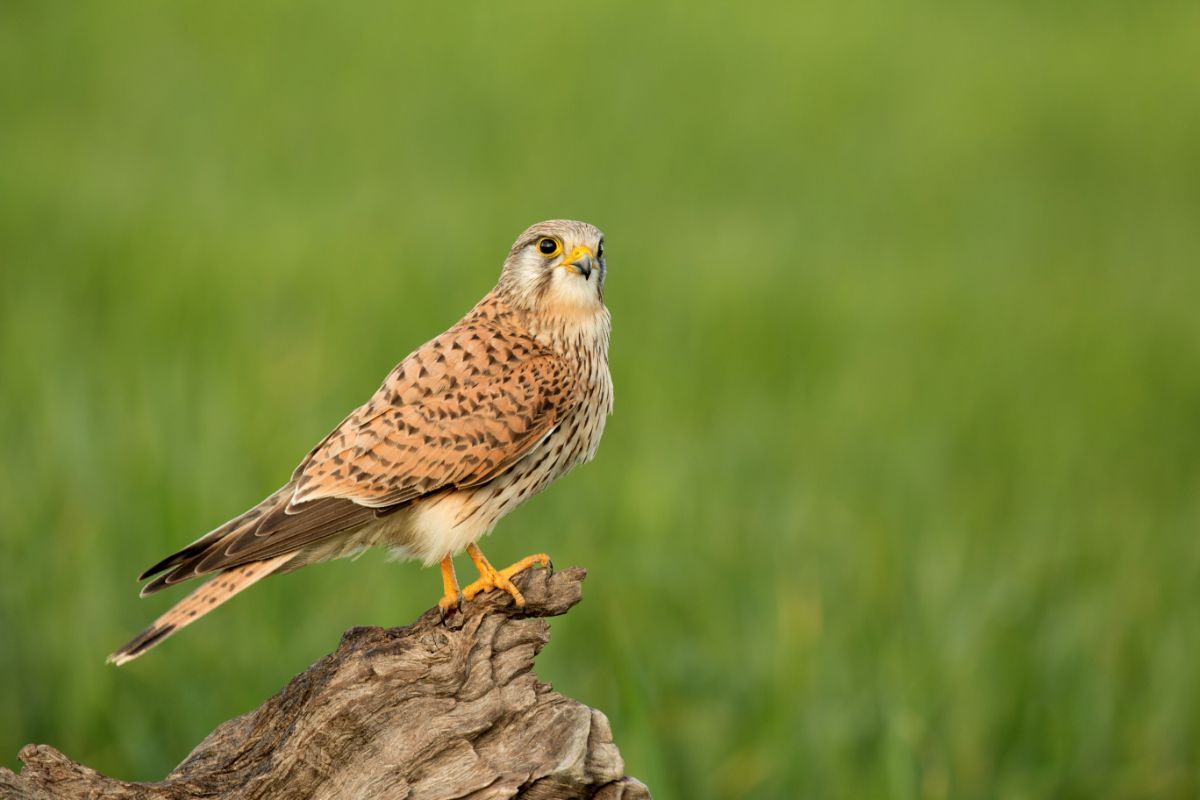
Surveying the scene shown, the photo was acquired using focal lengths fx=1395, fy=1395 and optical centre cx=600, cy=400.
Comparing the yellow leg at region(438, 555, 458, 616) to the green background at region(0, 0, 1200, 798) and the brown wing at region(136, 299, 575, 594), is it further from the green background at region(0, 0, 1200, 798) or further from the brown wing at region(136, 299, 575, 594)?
the green background at region(0, 0, 1200, 798)

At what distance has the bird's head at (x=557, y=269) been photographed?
400 cm

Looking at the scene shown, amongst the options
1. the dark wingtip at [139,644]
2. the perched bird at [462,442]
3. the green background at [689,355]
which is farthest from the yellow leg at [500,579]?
the green background at [689,355]

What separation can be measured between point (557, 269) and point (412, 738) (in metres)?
1.44

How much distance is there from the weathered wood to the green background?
1.39 metres

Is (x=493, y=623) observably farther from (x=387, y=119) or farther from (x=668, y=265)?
(x=387, y=119)

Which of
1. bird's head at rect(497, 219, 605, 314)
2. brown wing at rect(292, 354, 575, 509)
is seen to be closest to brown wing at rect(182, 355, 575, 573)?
brown wing at rect(292, 354, 575, 509)

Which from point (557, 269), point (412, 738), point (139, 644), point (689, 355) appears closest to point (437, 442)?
point (557, 269)

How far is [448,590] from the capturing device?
11.7ft

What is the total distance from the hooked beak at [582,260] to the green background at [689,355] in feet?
4.54

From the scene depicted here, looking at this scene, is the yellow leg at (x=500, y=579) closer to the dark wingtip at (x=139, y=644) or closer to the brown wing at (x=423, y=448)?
the brown wing at (x=423, y=448)

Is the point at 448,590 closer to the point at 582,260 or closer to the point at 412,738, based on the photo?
the point at 412,738

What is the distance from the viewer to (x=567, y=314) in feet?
13.7

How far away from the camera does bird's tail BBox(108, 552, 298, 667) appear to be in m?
3.21

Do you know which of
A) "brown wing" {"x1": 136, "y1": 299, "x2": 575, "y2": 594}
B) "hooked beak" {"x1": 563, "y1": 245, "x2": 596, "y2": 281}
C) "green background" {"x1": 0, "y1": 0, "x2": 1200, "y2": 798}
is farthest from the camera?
"green background" {"x1": 0, "y1": 0, "x2": 1200, "y2": 798}
